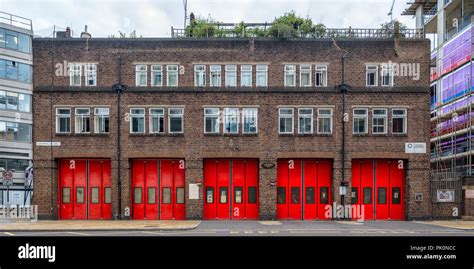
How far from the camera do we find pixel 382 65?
30.1 meters

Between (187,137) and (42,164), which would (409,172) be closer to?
(187,137)

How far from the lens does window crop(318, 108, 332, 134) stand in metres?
30.0

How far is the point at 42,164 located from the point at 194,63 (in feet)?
40.3

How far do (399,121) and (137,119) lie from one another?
58.1 feet

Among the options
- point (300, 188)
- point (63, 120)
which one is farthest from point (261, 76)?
point (63, 120)

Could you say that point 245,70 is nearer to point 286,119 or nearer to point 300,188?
point 286,119

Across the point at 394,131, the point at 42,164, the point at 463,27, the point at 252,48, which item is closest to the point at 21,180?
the point at 42,164

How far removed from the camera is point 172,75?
30.2m

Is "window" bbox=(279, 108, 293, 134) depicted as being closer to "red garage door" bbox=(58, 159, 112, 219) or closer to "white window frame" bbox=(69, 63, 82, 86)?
"red garage door" bbox=(58, 159, 112, 219)

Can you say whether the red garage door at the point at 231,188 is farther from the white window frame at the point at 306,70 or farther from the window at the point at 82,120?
the window at the point at 82,120

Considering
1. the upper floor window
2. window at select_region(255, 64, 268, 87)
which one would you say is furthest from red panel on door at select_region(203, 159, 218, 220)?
the upper floor window

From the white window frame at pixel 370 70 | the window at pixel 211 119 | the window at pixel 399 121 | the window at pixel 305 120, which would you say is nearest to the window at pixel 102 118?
the window at pixel 211 119

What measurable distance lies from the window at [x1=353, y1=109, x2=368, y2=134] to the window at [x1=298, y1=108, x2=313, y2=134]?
9.79 feet
